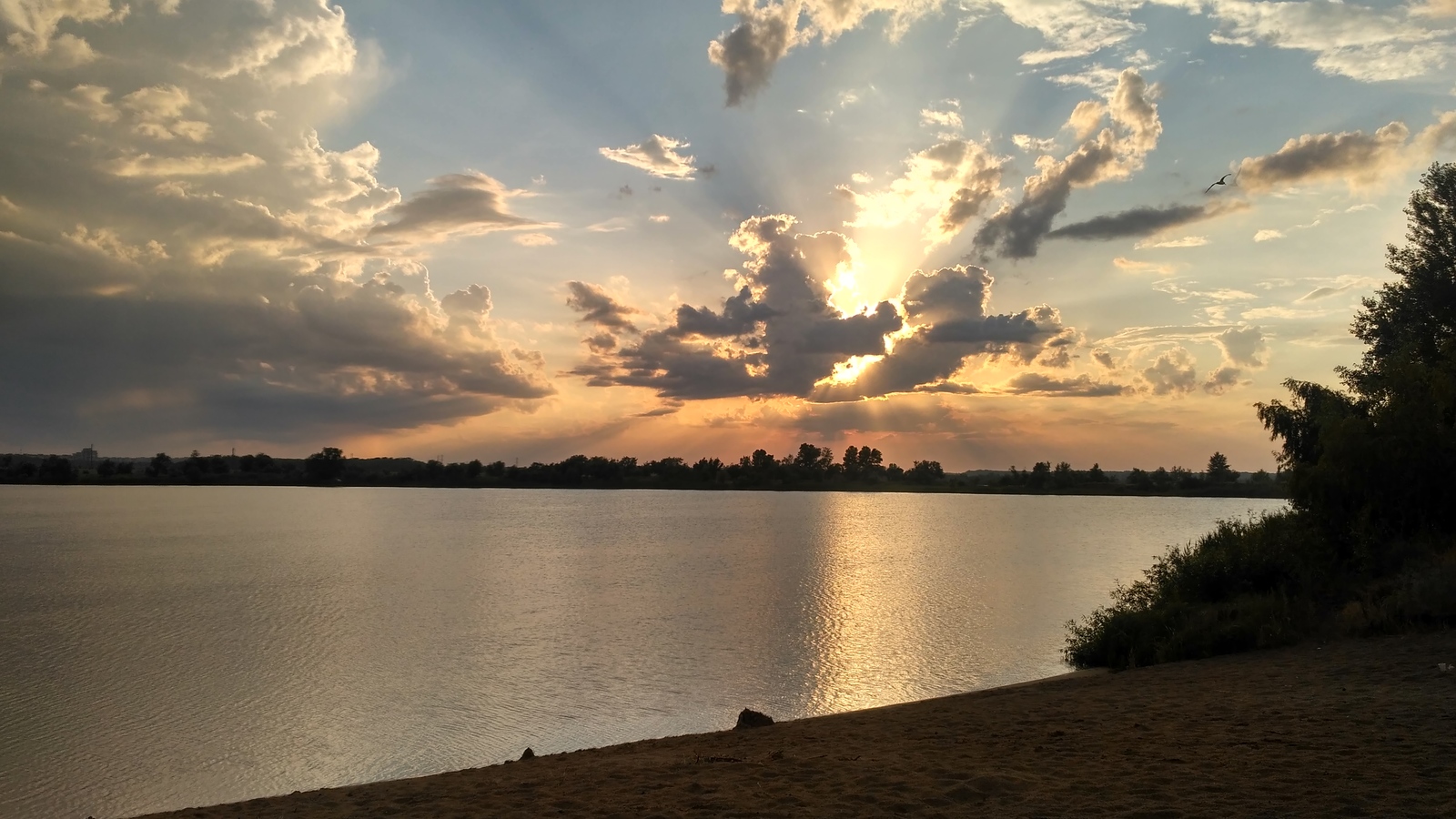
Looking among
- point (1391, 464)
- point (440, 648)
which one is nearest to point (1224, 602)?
point (1391, 464)

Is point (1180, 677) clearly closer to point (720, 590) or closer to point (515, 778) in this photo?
point (515, 778)

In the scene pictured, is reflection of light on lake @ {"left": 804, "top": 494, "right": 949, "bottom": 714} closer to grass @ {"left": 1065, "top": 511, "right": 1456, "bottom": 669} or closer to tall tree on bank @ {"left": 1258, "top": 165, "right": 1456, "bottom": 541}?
grass @ {"left": 1065, "top": 511, "right": 1456, "bottom": 669}

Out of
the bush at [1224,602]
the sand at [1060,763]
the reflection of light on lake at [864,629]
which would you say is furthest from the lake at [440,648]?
the sand at [1060,763]

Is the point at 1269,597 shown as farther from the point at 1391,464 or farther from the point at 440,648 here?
the point at 440,648

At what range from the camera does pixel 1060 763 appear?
381 inches

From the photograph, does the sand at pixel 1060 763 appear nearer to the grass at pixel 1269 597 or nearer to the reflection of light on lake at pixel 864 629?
the grass at pixel 1269 597

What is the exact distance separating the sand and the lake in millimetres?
3408

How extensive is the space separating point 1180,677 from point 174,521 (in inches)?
3472

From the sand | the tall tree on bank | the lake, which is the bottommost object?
the lake

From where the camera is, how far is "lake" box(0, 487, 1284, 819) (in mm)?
14547

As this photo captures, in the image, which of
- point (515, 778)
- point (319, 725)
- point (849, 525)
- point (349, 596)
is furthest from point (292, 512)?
point (515, 778)

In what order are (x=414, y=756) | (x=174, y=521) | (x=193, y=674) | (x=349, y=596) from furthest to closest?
(x=174, y=521) < (x=349, y=596) < (x=193, y=674) < (x=414, y=756)

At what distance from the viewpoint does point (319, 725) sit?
16.2m

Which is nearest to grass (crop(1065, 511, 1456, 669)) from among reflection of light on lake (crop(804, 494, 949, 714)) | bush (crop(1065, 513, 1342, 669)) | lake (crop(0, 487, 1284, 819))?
A: bush (crop(1065, 513, 1342, 669))
